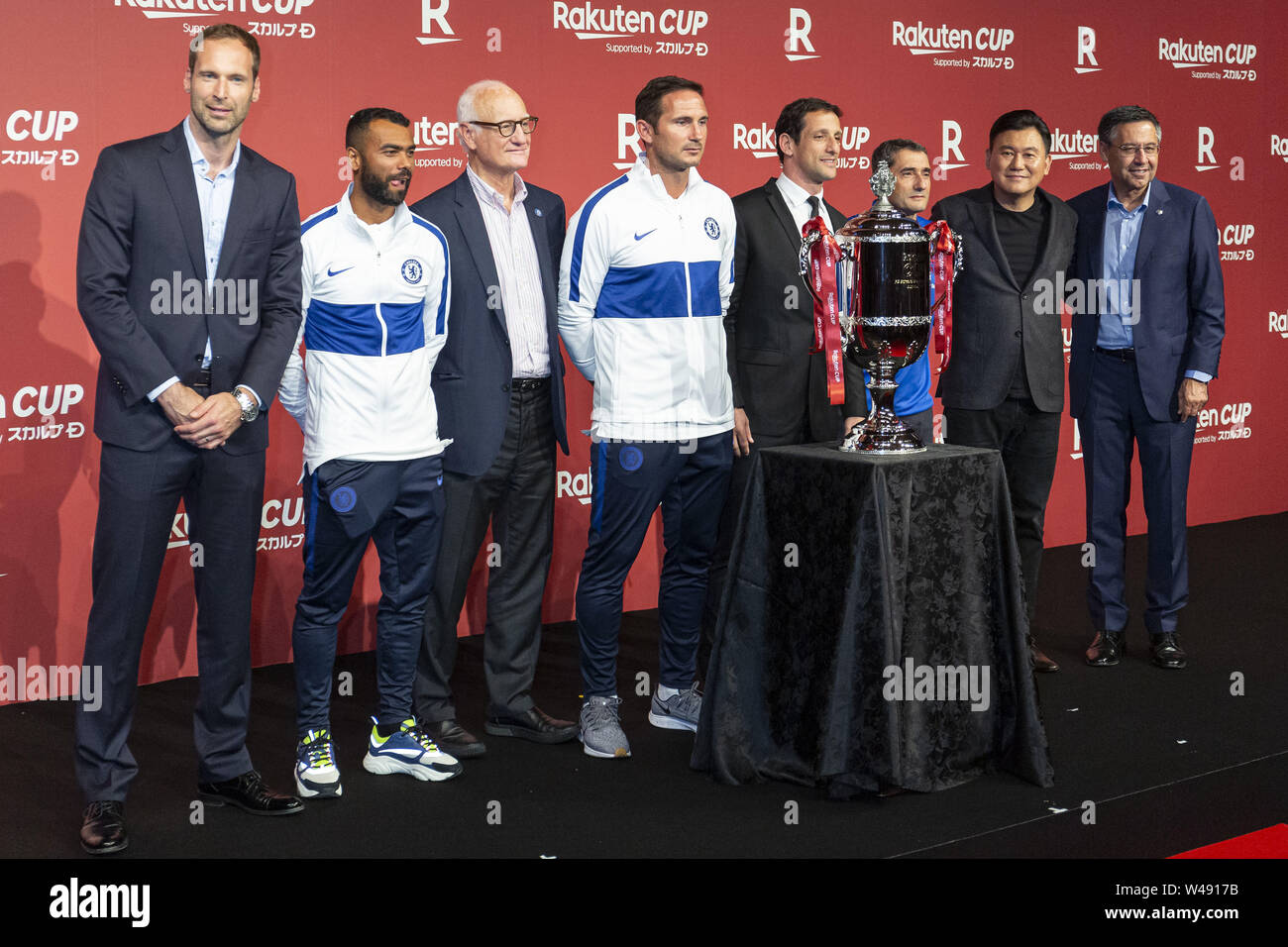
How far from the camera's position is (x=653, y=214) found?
133 inches

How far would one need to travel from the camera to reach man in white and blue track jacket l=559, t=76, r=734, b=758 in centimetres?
337

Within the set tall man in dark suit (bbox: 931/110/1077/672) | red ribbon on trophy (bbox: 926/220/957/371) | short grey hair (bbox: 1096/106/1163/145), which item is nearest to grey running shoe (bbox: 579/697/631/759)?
red ribbon on trophy (bbox: 926/220/957/371)

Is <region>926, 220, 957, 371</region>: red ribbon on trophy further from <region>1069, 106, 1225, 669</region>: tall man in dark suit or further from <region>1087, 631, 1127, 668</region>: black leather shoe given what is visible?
<region>1087, 631, 1127, 668</region>: black leather shoe

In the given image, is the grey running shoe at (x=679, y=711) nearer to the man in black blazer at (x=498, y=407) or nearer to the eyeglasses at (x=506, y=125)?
the man in black blazer at (x=498, y=407)

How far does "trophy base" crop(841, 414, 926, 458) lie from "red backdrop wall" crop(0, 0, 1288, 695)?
6.57 ft

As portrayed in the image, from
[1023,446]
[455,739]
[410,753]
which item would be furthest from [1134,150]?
[410,753]

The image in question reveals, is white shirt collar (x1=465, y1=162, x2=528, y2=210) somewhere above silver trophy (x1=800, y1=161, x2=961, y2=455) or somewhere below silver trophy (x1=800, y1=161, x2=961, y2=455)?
above

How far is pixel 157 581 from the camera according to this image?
286 cm

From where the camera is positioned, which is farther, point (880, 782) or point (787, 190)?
point (787, 190)

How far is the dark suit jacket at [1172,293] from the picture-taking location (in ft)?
13.6

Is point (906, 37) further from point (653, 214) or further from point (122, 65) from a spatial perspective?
point (122, 65)
